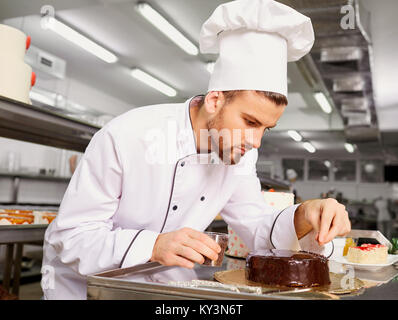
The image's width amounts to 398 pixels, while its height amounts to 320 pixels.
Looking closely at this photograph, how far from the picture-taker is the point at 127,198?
105 centimetres

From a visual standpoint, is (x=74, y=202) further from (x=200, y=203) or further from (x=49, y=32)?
(x=49, y=32)

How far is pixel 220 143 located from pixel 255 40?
11.2 inches

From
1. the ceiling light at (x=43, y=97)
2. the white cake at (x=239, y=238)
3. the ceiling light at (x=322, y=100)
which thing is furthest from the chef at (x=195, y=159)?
the ceiling light at (x=322, y=100)

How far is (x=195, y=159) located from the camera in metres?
1.14

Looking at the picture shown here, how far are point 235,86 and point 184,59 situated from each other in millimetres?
5128

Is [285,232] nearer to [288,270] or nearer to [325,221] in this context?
[325,221]

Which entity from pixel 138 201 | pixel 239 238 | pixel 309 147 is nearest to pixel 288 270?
pixel 138 201

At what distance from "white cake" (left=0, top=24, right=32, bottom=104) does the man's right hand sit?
89cm

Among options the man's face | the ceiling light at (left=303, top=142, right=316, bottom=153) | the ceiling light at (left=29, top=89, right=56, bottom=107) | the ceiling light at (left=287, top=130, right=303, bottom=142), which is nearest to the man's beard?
the man's face

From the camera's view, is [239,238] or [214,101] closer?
[214,101]

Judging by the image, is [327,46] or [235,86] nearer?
[235,86]

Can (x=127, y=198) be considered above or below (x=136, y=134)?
below

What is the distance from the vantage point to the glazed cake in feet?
3.48
